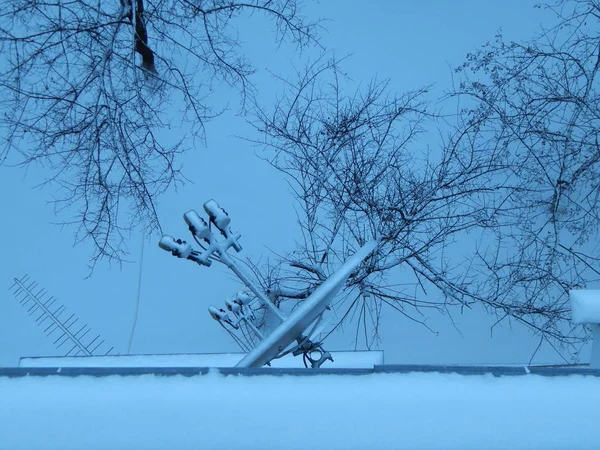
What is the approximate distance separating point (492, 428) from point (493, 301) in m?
3.64

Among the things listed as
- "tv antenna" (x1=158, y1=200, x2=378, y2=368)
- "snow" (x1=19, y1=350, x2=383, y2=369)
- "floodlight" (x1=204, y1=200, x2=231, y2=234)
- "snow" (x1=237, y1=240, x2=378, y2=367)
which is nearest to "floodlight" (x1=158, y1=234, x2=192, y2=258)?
"tv antenna" (x1=158, y1=200, x2=378, y2=368)

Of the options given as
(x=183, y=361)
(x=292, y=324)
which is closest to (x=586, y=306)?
(x=292, y=324)

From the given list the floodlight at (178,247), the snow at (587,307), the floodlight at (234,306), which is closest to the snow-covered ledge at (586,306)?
the snow at (587,307)

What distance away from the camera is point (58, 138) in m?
3.87

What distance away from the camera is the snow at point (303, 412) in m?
0.64

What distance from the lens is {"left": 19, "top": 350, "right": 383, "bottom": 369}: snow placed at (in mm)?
2430

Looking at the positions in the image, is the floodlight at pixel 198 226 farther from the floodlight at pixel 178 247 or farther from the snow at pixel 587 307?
the snow at pixel 587 307

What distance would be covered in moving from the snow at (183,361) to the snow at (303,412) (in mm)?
1712

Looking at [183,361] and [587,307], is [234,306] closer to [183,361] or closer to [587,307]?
[183,361]

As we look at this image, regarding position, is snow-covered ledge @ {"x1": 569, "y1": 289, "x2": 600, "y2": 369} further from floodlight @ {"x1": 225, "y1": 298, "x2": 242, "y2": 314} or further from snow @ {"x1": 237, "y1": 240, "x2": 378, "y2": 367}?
floodlight @ {"x1": 225, "y1": 298, "x2": 242, "y2": 314}

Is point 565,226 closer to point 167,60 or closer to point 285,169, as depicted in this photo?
point 285,169

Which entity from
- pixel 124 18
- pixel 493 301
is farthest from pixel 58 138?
pixel 493 301

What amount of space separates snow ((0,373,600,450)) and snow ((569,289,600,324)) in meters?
0.45

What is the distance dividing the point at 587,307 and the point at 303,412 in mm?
680
